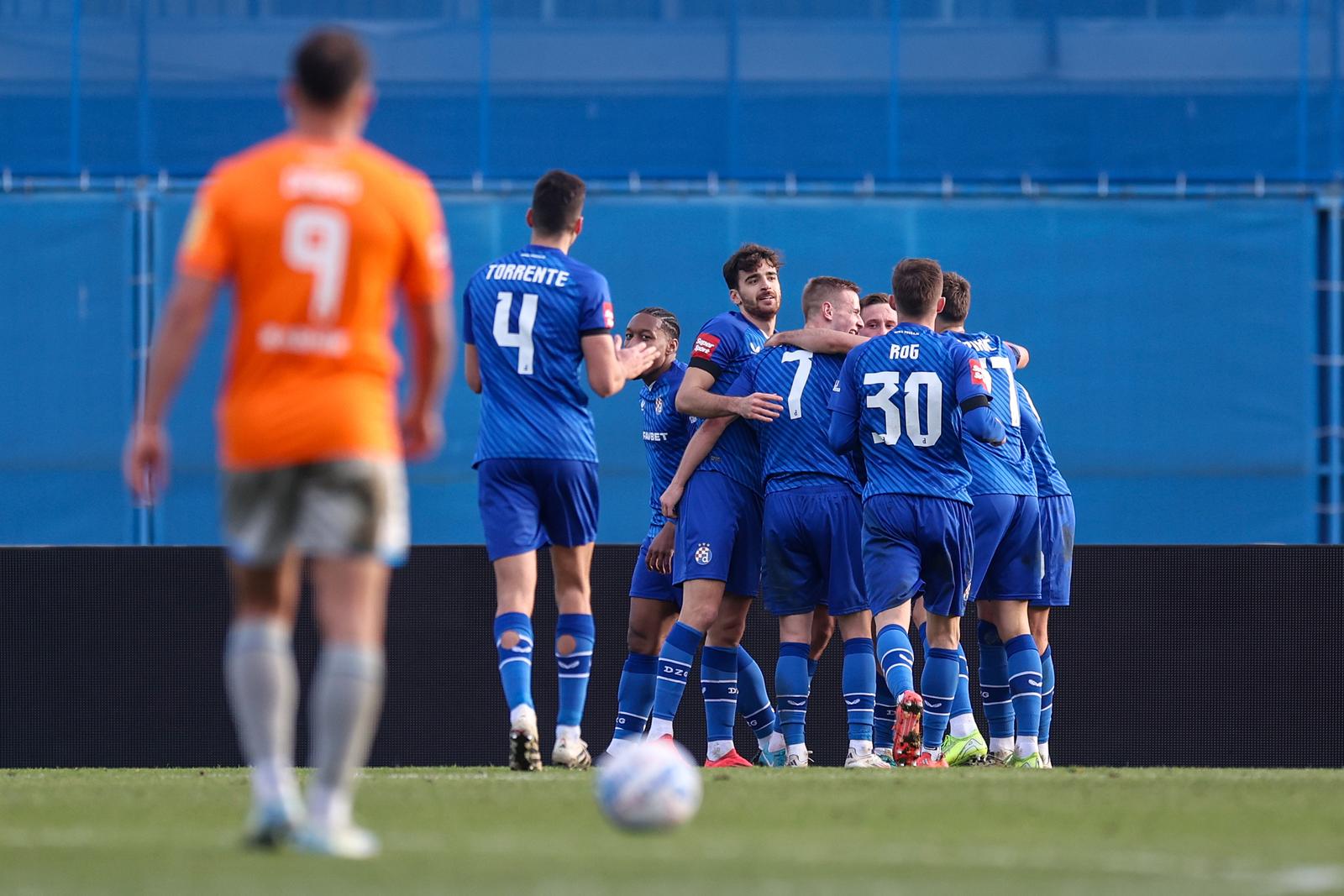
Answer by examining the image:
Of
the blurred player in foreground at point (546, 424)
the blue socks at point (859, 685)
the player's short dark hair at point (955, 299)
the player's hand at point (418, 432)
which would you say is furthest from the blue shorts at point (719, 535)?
the player's hand at point (418, 432)

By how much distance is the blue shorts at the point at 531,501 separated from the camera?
7598mm

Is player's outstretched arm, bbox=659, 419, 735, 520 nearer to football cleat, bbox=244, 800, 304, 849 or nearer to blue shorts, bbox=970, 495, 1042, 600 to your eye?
blue shorts, bbox=970, 495, 1042, 600

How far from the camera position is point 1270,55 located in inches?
594

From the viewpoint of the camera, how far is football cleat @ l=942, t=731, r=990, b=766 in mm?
8836

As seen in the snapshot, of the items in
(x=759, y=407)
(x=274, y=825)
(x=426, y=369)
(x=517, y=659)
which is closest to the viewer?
(x=274, y=825)

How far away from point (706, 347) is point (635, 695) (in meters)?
1.61

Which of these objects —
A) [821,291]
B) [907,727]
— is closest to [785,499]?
[821,291]

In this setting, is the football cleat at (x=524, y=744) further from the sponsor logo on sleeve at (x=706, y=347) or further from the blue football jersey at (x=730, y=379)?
the sponsor logo on sleeve at (x=706, y=347)

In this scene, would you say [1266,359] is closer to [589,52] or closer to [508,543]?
[589,52]

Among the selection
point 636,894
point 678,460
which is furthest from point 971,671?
point 636,894

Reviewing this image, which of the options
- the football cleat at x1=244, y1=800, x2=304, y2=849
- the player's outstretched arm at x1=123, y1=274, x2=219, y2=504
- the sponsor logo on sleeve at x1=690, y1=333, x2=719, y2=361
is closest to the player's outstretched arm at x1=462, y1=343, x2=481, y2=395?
the sponsor logo on sleeve at x1=690, y1=333, x2=719, y2=361

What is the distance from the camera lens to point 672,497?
28.8 ft

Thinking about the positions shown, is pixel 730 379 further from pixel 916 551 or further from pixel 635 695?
pixel 635 695

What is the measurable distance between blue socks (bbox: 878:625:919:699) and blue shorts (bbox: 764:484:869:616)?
41 centimetres
